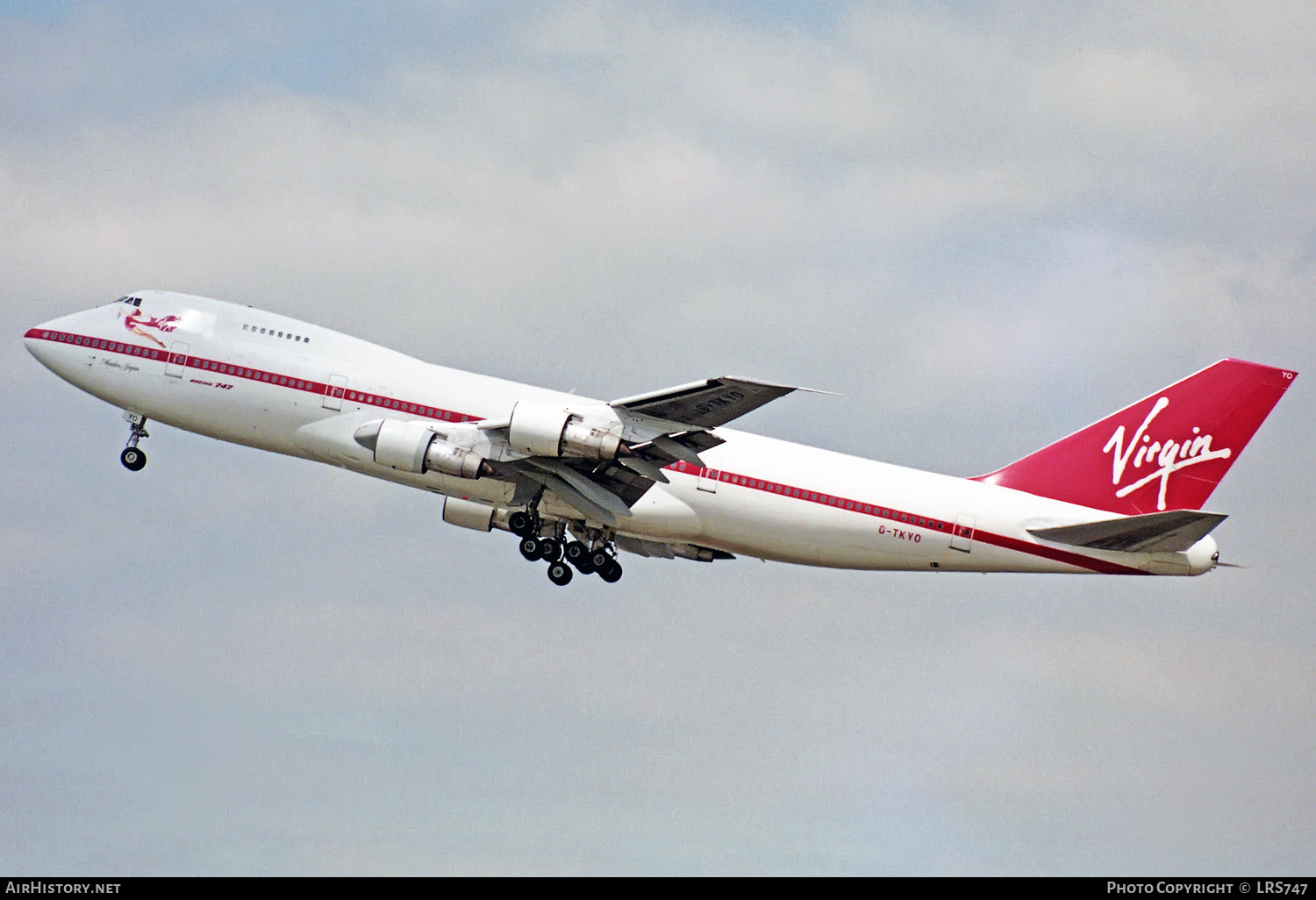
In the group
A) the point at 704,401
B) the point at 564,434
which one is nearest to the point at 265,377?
the point at 564,434

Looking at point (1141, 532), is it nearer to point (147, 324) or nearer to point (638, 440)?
point (638, 440)

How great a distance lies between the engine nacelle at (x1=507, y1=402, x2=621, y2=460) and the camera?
40688 mm

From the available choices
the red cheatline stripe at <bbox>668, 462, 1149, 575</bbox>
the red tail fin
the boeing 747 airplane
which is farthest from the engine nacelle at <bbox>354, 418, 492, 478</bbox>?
the red tail fin

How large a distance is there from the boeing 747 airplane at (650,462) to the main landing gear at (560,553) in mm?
64

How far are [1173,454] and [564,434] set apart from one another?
18805 mm

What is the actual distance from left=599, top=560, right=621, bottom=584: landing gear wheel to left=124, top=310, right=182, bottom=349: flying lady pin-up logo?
15094 millimetres

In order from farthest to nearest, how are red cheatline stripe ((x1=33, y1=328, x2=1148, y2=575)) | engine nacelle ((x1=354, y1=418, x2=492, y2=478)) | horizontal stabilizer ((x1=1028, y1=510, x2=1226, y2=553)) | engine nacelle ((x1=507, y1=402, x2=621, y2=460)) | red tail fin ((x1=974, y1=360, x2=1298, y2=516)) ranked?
red tail fin ((x1=974, y1=360, x2=1298, y2=516)), red cheatline stripe ((x1=33, y1=328, x2=1148, y2=575)), engine nacelle ((x1=354, y1=418, x2=492, y2=478)), horizontal stabilizer ((x1=1028, y1=510, x2=1226, y2=553)), engine nacelle ((x1=507, y1=402, x2=621, y2=460))

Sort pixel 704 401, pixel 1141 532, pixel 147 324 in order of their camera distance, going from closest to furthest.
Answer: pixel 704 401 < pixel 1141 532 < pixel 147 324

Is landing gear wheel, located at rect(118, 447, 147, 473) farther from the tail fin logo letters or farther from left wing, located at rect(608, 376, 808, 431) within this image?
the tail fin logo letters

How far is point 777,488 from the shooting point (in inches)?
1721

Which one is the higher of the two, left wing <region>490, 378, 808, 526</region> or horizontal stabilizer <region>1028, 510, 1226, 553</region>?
left wing <region>490, 378, 808, 526</region>

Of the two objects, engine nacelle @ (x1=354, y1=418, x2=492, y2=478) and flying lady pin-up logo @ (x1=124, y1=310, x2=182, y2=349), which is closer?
engine nacelle @ (x1=354, y1=418, x2=492, y2=478)
